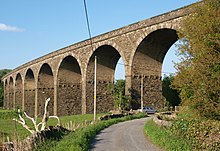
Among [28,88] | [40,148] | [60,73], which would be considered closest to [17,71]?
[28,88]

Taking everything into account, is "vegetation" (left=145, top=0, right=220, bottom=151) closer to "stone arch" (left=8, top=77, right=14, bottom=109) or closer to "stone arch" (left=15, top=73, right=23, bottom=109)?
"stone arch" (left=15, top=73, right=23, bottom=109)

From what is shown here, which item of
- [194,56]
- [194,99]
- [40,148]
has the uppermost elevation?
[194,56]

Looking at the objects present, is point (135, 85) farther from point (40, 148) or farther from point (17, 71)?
point (17, 71)

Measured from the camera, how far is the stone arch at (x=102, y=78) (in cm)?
3691

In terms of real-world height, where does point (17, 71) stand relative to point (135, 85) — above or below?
above

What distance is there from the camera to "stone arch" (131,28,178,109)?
95.7 ft

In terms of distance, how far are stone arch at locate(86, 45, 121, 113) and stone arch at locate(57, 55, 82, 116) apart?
505 cm

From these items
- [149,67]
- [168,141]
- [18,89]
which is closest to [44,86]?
[18,89]

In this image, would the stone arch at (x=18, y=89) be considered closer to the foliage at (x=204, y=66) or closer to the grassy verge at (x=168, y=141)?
the grassy verge at (x=168, y=141)

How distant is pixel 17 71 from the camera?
65188 mm

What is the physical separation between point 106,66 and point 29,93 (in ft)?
80.4

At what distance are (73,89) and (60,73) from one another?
280cm

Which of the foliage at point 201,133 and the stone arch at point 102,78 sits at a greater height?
the stone arch at point 102,78

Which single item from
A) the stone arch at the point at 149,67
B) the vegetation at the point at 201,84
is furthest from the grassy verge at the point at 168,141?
the stone arch at the point at 149,67
